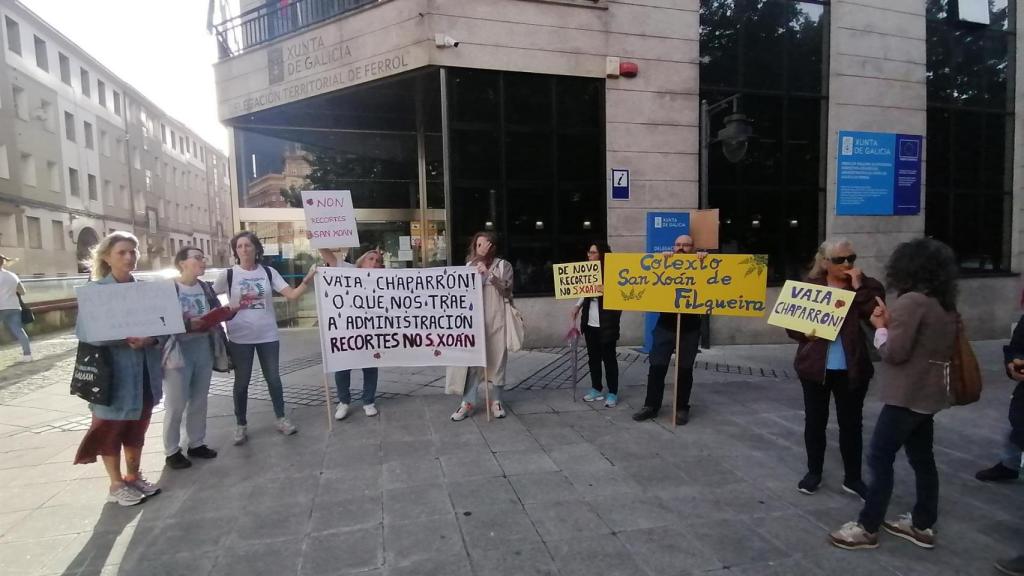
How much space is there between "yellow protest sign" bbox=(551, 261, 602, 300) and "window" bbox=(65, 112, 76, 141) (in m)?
40.2

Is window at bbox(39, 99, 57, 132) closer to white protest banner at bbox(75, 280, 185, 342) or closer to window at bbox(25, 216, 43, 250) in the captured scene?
window at bbox(25, 216, 43, 250)

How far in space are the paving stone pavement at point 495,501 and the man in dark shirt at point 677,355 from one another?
25cm

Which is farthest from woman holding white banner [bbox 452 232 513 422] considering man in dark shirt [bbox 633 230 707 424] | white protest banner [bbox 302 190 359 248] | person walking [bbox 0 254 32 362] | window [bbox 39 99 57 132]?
window [bbox 39 99 57 132]

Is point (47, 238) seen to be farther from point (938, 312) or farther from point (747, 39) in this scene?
point (938, 312)

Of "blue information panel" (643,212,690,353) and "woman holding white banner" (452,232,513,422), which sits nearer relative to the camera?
"woman holding white banner" (452,232,513,422)

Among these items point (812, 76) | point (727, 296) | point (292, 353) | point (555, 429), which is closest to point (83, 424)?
point (292, 353)

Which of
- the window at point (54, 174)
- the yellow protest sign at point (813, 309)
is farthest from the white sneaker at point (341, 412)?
the window at point (54, 174)

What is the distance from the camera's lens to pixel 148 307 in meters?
3.67

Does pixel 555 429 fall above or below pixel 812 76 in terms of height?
below

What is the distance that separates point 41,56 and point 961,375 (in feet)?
142

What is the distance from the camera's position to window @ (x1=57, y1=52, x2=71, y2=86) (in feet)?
107

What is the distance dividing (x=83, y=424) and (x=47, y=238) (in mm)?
32736

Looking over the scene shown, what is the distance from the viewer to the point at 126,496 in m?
3.67

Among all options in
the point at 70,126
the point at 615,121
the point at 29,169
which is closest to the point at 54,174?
the point at 29,169
